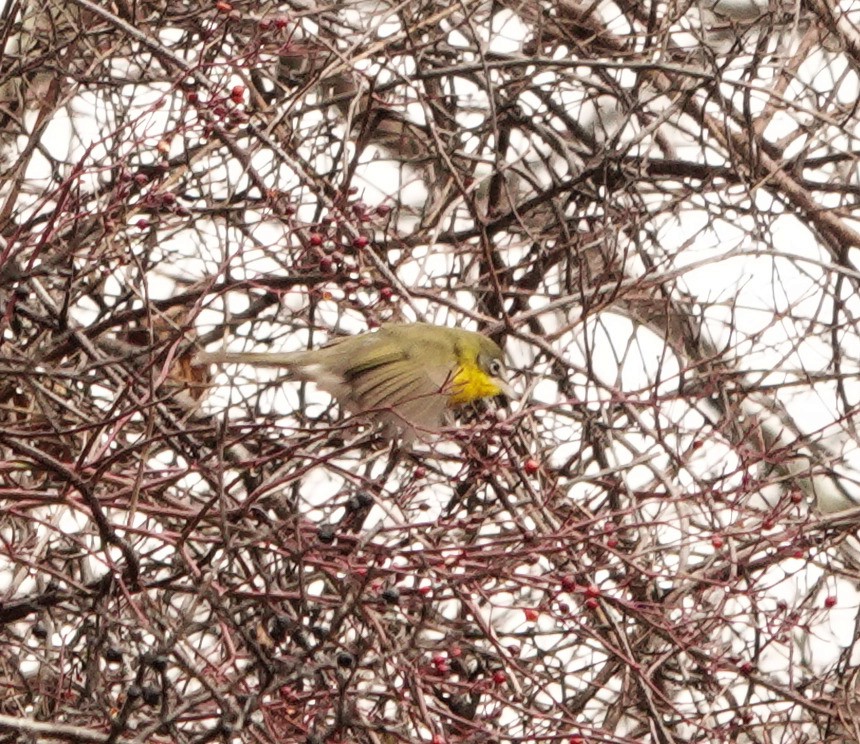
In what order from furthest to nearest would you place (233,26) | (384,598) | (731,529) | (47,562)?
(233,26) < (47,562) < (731,529) < (384,598)

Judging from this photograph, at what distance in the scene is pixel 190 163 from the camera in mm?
5305

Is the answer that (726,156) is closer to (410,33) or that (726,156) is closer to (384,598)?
(410,33)

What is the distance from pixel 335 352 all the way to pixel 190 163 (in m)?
1.14

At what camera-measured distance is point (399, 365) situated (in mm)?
6102

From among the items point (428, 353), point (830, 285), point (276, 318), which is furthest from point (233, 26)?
point (830, 285)

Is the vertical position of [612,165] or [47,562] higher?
[612,165]

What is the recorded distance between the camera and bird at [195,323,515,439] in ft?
19.1

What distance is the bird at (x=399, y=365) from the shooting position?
19.1ft

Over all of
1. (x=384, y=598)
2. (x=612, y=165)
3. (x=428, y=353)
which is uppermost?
(x=612, y=165)

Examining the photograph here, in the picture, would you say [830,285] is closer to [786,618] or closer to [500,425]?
[786,618]

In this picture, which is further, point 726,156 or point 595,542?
point 726,156

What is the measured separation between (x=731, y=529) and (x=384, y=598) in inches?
54.6

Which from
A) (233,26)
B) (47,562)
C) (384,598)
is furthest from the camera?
(233,26)

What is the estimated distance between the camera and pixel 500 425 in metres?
3.87
